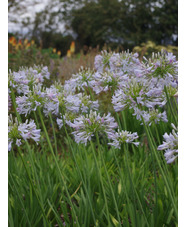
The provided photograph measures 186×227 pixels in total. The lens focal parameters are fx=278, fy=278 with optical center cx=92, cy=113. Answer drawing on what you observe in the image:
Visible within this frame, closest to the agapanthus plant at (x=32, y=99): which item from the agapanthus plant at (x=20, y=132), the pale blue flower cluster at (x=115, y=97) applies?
the pale blue flower cluster at (x=115, y=97)

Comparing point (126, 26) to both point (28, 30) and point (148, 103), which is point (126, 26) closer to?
point (28, 30)

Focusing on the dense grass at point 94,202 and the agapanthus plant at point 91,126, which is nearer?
the agapanthus plant at point 91,126

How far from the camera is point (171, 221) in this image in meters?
1.87

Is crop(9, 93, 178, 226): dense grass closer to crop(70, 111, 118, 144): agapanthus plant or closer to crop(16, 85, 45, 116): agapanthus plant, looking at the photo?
crop(70, 111, 118, 144): agapanthus plant

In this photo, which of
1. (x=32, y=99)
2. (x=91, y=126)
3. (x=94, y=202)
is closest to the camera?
(x=91, y=126)

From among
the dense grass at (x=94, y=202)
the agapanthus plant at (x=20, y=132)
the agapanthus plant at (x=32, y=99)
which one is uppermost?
the agapanthus plant at (x=32, y=99)

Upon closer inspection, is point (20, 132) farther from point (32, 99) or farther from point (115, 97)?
point (115, 97)

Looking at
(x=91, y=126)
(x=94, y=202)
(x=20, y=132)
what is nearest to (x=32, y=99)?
(x=20, y=132)

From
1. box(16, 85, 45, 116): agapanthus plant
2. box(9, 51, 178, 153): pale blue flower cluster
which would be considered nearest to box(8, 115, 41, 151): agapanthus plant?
box(9, 51, 178, 153): pale blue flower cluster

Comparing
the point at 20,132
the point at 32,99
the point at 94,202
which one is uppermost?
the point at 32,99

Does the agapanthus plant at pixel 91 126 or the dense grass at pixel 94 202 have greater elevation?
the agapanthus plant at pixel 91 126

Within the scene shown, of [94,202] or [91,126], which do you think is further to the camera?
[94,202]

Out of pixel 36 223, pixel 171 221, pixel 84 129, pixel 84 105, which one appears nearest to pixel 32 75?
pixel 84 105

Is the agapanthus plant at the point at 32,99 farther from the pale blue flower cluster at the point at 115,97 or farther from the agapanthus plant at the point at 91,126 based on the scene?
the agapanthus plant at the point at 91,126
